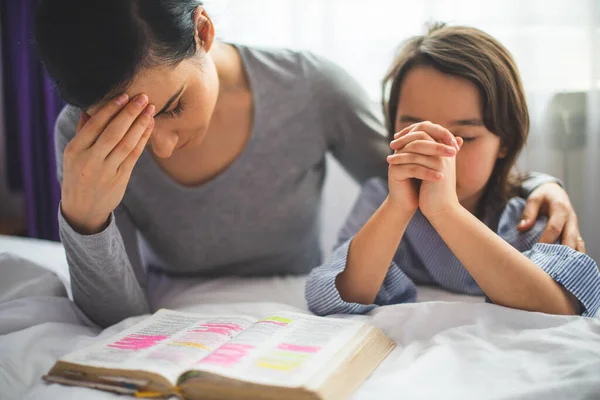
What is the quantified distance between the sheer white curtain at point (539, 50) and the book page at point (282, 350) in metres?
0.79

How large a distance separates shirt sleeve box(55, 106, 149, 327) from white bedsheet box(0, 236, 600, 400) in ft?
0.14

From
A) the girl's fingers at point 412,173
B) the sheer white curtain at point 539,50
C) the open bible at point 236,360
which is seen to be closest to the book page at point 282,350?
the open bible at point 236,360

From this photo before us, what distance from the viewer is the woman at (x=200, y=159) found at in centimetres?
84

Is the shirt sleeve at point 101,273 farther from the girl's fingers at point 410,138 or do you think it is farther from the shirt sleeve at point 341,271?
the girl's fingers at point 410,138

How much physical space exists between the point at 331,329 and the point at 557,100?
0.96m

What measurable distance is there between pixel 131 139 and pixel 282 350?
1.28 feet

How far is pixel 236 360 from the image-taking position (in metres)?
0.66

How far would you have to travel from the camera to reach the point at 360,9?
4.98 feet

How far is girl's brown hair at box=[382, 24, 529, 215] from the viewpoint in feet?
3.21

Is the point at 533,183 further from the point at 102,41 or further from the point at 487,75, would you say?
the point at 102,41

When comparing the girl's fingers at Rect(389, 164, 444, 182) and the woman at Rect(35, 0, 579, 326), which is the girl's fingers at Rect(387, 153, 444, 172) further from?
the woman at Rect(35, 0, 579, 326)

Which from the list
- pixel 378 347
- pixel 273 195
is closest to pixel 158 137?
pixel 273 195

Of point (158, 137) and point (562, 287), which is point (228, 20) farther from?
point (562, 287)

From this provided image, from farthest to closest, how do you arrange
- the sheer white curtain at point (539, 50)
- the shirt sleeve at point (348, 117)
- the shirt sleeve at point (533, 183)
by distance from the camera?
the sheer white curtain at point (539, 50), the shirt sleeve at point (348, 117), the shirt sleeve at point (533, 183)
